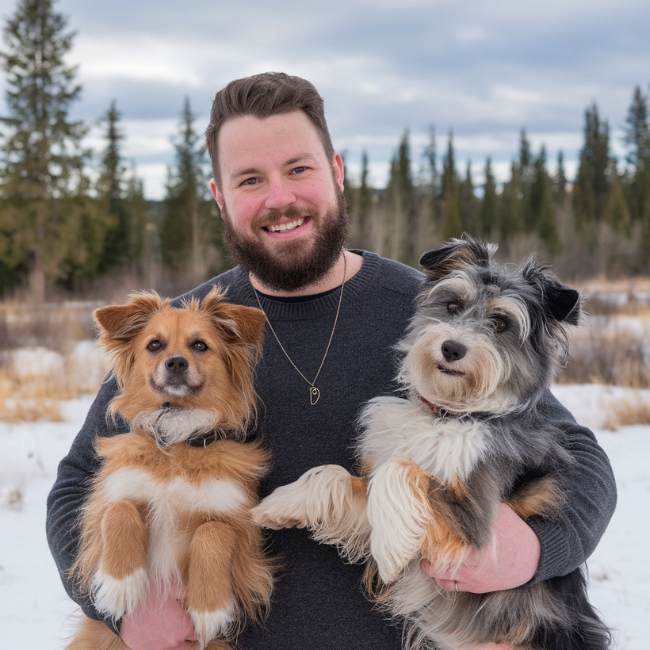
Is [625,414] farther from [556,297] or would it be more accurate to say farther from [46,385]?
[46,385]

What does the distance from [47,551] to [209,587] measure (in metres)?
4.24

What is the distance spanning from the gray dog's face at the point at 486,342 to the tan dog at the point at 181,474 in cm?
78

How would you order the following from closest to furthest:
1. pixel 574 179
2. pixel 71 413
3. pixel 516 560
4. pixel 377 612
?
pixel 516 560 < pixel 377 612 < pixel 71 413 < pixel 574 179

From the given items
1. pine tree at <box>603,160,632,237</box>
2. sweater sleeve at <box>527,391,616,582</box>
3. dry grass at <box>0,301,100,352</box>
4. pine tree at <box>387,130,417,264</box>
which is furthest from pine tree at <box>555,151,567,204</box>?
sweater sleeve at <box>527,391,616,582</box>

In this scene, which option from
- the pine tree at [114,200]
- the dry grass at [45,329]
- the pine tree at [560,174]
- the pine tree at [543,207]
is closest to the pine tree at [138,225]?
the pine tree at [114,200]

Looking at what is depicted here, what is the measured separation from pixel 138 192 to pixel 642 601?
4777 centimetres

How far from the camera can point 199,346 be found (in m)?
3.48

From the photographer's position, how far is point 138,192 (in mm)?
49812

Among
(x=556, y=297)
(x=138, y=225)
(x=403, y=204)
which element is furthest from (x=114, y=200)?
(x=556, y=297)

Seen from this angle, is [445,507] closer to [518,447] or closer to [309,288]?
[518,447]

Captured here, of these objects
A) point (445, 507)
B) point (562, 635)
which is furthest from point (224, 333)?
point (562, 635)

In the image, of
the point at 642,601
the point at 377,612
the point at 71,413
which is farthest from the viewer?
the point at 71,413

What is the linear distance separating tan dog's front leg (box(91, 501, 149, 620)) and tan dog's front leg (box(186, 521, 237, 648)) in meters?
0.21

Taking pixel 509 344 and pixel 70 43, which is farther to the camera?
pixel 70 43
